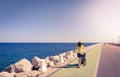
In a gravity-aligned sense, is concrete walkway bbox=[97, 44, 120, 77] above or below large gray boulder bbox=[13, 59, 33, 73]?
above

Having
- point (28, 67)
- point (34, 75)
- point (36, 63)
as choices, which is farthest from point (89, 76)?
point (36, 63)

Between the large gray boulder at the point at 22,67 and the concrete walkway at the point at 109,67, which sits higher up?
the concrete walkway at the point at 109,67

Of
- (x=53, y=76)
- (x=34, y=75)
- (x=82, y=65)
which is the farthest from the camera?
(x=82, y=65)

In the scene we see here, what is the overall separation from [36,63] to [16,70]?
3161 mm

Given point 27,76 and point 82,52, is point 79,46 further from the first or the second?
point 27,76

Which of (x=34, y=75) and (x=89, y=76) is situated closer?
(x=89, y=76)

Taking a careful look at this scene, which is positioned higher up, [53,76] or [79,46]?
[79,46]

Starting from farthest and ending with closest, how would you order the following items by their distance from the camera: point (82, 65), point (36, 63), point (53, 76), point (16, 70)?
1. point (36, 63)
2. point (16, 70)
3. point (82, 65)
4. point (53, 76)

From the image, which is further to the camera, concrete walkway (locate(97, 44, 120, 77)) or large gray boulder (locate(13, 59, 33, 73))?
large gray boulder (locate(13, 59, 33, 73))

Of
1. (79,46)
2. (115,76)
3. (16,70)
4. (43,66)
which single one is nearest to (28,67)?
(16,70)

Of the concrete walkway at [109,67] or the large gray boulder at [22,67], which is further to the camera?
the large gray boulder at [22,67]

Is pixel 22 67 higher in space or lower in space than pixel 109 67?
lower

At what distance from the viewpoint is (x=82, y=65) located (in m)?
16.9

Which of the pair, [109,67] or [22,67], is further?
[22,67]
